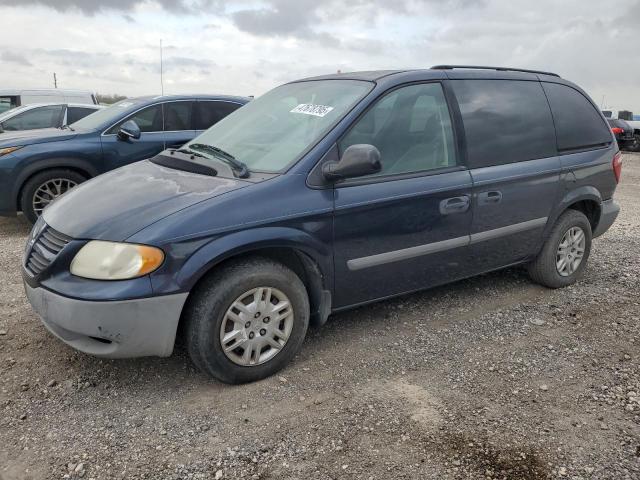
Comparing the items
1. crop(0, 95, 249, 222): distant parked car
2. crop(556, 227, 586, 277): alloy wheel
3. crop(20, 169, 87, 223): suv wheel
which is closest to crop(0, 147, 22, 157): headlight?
crop(0, 95, 249, 222): distant parked car

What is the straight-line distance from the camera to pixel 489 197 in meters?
3.78

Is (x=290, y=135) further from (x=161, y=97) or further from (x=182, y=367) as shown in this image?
(x=161, y=97)

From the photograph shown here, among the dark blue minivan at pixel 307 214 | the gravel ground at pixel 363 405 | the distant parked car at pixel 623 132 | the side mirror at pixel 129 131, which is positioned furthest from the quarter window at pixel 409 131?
the distant parked car at pixel 623 132

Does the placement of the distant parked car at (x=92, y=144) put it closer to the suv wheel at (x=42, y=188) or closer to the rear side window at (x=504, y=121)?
the suv wheel at (x=42, y=188)

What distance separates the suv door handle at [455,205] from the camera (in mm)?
3547

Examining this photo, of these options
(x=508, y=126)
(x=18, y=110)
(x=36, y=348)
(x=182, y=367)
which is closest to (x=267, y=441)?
(x=182, y=367)

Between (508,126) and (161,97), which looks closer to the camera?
(508,126)

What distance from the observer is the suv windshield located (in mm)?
6676

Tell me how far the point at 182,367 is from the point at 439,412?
1.49 meters

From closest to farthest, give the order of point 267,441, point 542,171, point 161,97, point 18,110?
point 267,441
point 542,171
point 161,97
point 18,110

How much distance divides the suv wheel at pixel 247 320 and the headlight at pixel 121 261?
12.1 inches

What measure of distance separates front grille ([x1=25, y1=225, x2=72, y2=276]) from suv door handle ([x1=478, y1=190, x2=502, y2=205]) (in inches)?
102

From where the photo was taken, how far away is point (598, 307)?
4246 mm

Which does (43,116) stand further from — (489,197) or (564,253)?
(564,253)
